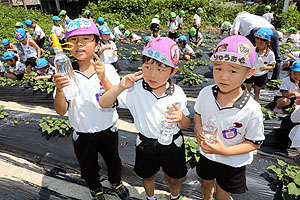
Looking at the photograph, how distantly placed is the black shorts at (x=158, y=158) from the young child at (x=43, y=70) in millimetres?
4841

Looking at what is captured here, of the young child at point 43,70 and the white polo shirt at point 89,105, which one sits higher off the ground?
the white polo shirt at point 89,105

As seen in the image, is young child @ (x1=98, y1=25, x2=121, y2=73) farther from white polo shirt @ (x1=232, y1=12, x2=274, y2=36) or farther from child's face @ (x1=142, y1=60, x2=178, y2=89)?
child's face @ (x1=142, y1=60, x2=178, y2=89)

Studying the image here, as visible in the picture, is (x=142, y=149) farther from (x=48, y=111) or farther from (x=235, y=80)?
(x=48, y=111)

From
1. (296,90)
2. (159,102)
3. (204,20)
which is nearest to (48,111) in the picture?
(159,102)

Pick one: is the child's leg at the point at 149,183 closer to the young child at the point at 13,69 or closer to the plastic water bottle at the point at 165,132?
the plastic water bottle at the point at 165,132

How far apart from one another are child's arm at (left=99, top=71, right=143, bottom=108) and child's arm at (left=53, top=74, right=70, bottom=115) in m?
0.36

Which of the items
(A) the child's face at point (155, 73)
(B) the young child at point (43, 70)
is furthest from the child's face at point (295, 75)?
(B) the young child at point (43, 70)

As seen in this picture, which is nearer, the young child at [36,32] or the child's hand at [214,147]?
the child's hand at [214,147]

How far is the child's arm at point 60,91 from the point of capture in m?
1.78

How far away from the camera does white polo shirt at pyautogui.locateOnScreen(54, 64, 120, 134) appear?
2.12 meters

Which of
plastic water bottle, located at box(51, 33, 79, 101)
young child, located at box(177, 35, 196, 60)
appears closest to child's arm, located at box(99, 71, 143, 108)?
plastic water bottle, located at box(51, 33, 79, 101)

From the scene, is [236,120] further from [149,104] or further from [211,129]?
[149,104]

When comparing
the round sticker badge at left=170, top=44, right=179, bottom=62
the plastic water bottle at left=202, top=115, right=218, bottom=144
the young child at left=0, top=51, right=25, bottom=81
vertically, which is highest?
the round sticker badge at left=170, top=44, right=179, bottom=62

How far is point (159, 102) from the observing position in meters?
2.00
